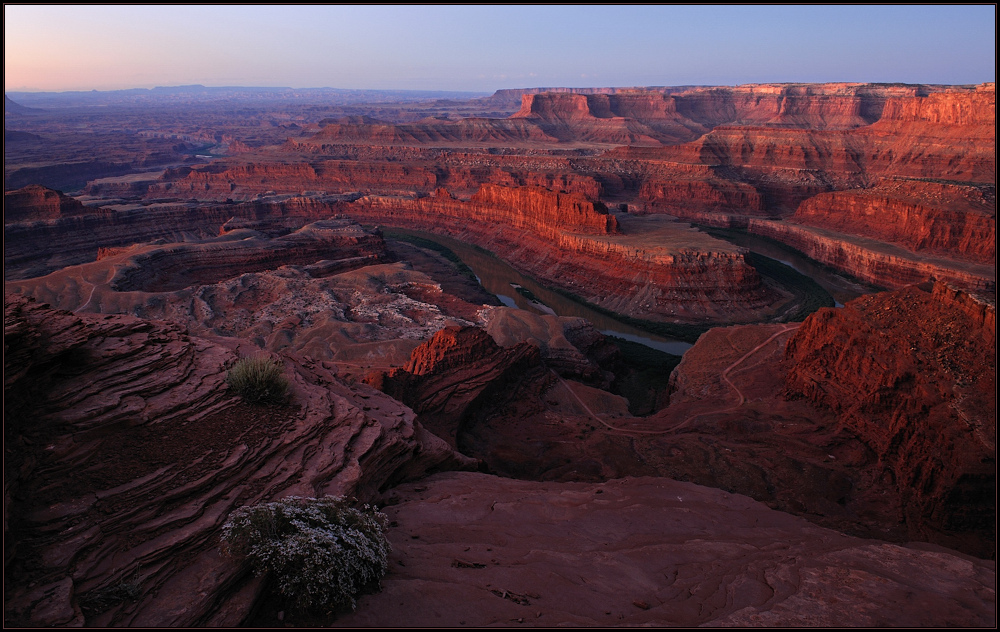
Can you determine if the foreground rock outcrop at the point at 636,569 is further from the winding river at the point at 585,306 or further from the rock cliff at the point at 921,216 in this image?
the rock cliff at the point at 921,216

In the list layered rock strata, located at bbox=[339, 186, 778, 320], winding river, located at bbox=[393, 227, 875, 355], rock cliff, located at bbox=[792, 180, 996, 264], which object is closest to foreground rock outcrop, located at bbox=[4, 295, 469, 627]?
winding river, located at bbox=[393, 227, 875, 355]

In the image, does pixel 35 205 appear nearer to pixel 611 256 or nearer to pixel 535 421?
pixel 611 256

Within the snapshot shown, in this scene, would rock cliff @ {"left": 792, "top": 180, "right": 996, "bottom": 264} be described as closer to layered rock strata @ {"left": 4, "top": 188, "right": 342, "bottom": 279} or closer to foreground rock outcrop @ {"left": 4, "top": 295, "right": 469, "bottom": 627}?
foreground rock outcrop @ {"left": 4, "top": 295, "right": 469, "bottom": 627}

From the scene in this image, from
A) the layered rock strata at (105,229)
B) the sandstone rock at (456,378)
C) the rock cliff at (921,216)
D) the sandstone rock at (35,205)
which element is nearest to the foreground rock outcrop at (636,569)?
the sandstone rock at (456,378)

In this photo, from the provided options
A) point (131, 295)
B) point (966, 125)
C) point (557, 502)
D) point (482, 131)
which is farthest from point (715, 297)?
point (482, 131)

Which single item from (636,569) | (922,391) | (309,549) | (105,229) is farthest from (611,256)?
(105,229)
